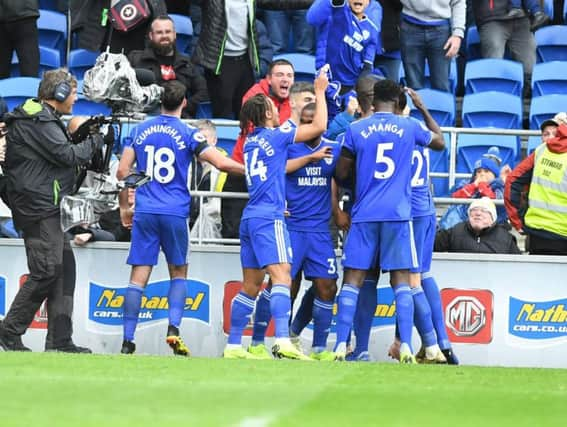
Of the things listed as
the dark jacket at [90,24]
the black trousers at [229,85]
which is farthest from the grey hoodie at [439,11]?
the dark jacket at [90,24]

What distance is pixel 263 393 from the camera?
305 inches

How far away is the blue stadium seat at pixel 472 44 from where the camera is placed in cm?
1571

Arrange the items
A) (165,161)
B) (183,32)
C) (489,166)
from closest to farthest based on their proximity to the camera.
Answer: (165,161), (489,166), (183,32)

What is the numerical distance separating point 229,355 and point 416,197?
6.02 ft

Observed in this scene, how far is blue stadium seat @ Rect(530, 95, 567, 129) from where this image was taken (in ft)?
46.7

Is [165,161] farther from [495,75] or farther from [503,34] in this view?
[503,34]

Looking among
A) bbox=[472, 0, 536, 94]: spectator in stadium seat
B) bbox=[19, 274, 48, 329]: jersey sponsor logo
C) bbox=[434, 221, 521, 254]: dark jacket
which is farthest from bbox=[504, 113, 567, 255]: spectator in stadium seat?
bbox=[19, 274, 48, 329]: jersey sponsor logo

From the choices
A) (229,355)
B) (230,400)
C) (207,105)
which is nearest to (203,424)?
(230,400)

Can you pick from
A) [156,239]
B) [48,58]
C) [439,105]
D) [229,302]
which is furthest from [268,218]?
[48,58]

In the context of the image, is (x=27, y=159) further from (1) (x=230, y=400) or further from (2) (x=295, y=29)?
(2) (x=295, y=29)

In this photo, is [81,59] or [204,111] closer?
[204,111]

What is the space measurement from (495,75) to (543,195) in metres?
3.81

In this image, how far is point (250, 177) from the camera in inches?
407

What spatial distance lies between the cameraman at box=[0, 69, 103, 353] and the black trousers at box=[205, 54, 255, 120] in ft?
11.5
